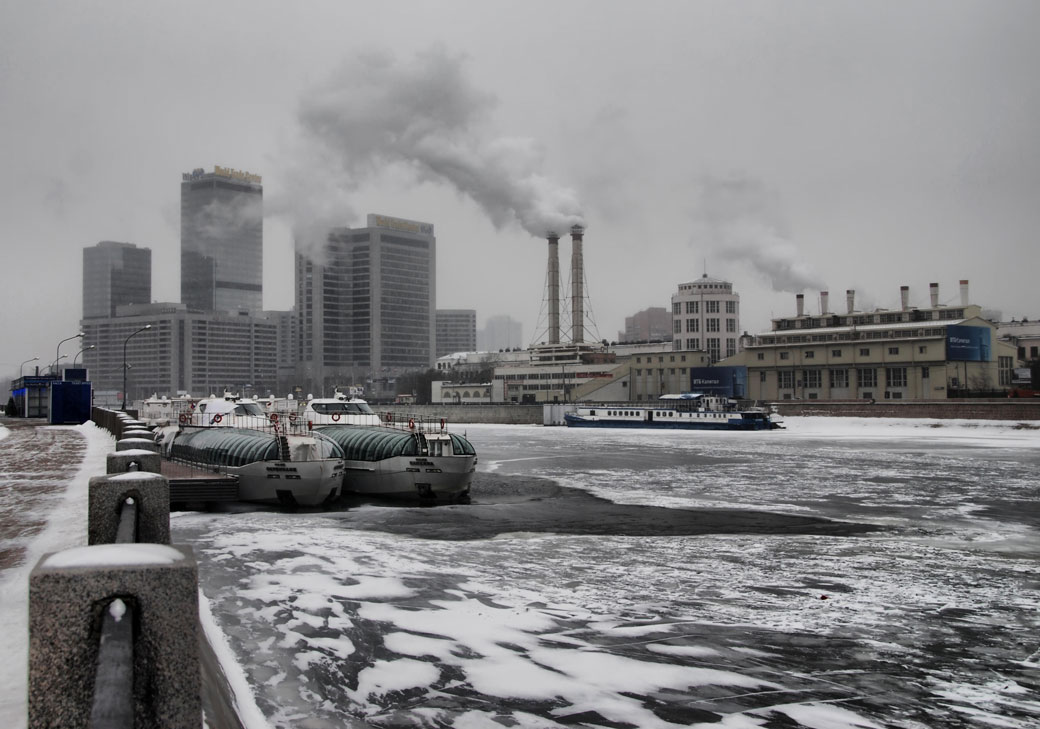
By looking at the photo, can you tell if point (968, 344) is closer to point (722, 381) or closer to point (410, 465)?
point (722, 381)

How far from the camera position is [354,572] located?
18000mm

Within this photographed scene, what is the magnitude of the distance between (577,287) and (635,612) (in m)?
152

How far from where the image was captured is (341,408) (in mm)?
50938

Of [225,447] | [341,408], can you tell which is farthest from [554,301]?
[225,447]

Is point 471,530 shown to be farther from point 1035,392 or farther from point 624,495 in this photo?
point 1035,392

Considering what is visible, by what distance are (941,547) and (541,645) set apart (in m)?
14.4

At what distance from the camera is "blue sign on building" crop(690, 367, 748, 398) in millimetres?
123875

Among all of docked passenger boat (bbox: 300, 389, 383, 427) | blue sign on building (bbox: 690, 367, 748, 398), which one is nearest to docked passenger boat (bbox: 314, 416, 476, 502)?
docked passenger boat (bbox: 300, 389, 383, 427)

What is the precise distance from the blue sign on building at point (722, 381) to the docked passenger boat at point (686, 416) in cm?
953

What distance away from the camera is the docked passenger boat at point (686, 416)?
98.4 m

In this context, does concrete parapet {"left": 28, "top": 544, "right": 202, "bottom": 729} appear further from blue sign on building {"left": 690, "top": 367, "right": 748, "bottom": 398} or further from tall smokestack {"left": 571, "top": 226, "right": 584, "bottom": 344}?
tall smokestack {"left": 571, "top": 226, "right": 584, "bottom": 344}

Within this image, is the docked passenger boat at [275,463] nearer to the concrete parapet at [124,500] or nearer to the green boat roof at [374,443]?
the green boat roof at [374,443]

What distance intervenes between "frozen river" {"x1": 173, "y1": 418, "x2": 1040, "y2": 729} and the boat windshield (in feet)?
60.0

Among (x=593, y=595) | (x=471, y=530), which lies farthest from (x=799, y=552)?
(x=471, y=530)
